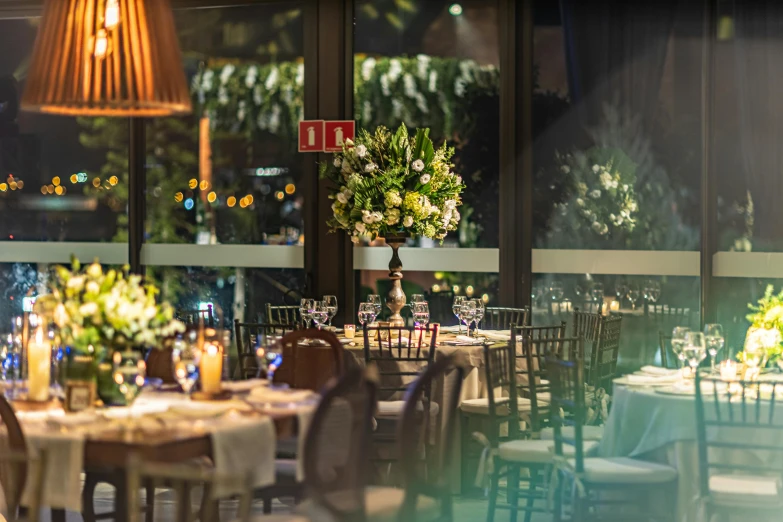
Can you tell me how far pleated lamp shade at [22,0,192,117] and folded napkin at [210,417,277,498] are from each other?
1.05 meters

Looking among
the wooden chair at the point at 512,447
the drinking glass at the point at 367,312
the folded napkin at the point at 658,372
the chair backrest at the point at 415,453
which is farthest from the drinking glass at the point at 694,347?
the drinking glass at the point at 367,312

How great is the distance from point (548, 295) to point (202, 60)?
3.17 meters

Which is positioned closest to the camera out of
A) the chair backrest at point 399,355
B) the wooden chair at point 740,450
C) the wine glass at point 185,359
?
the wine glass at point 185,359

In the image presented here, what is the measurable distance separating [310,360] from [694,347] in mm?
2191

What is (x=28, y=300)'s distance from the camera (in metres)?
8.89

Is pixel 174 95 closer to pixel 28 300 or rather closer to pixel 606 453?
pixel 606 453

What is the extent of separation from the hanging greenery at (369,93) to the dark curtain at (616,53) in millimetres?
608

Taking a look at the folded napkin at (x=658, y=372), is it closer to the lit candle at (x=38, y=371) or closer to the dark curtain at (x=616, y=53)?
the lit candle at (x=38, y=371)

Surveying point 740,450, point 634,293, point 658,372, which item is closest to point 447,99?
point 634,293

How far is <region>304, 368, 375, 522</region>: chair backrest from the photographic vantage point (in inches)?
146

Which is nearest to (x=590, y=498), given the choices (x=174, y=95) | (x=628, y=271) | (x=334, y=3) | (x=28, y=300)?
(x=174, y=95)

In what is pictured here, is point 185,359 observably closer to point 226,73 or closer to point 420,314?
point 420,314

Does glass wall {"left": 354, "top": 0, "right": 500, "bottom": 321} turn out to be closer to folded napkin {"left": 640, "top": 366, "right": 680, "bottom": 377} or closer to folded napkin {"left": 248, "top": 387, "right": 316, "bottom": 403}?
folded napkin {"left": 640, "top": 366, "right": 680, "bottom": 377}

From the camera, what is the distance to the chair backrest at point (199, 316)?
25.2 ft
